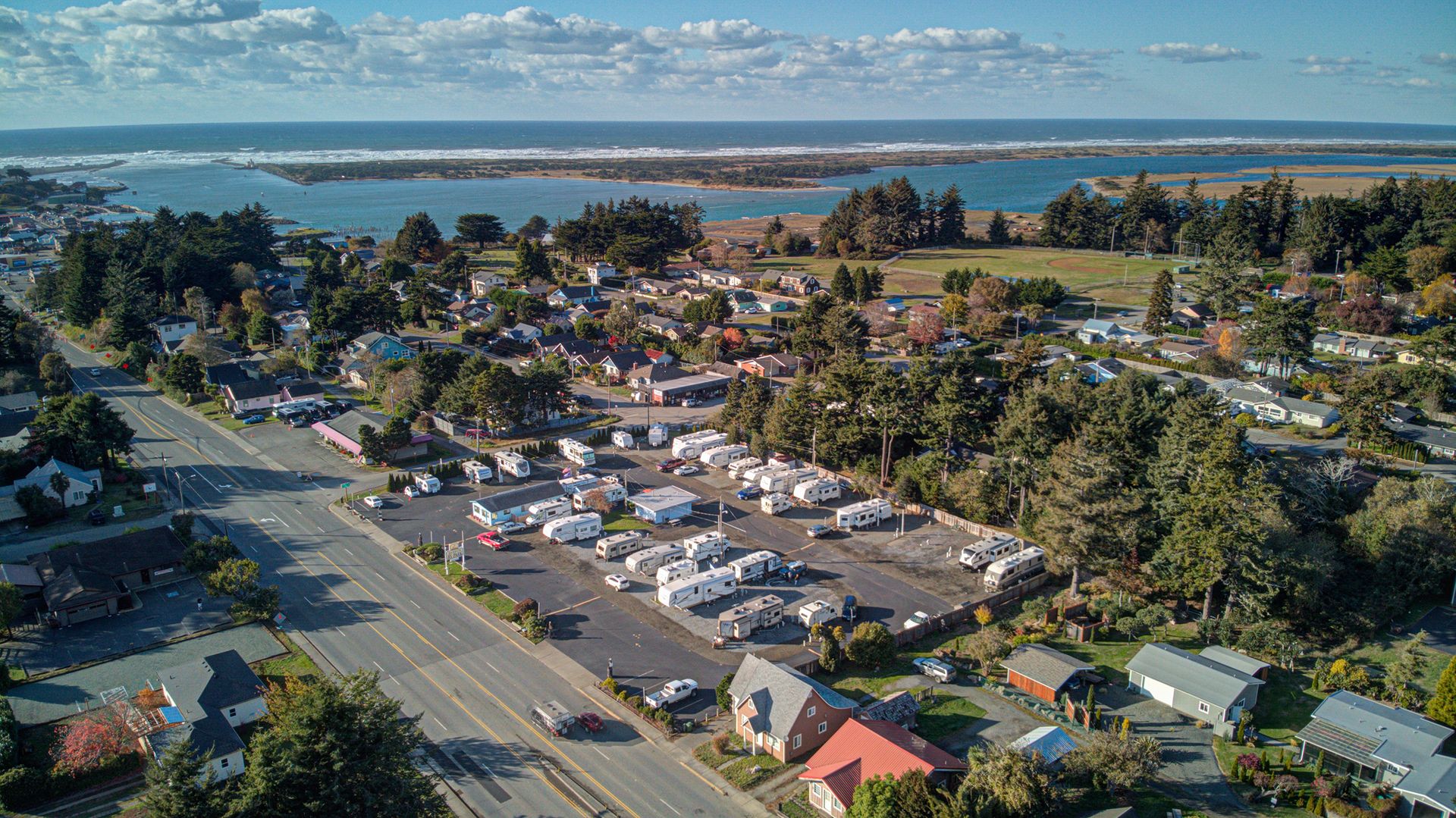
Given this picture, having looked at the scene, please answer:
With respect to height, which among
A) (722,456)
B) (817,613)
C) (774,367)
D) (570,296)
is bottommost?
(817,613)

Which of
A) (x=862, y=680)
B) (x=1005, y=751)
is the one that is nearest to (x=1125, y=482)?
(x=862, y=680)

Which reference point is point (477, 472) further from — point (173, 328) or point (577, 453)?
point (173, 328)

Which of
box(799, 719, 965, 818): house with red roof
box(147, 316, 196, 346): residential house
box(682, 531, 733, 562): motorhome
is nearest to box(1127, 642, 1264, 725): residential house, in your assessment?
box(799, 719, 965, 818): house with red roof

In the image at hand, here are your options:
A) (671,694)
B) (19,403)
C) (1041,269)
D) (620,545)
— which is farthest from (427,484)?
(1041,269)

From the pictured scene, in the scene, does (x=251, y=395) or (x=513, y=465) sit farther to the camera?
(x=251, y=395)

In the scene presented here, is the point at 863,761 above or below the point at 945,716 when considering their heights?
above

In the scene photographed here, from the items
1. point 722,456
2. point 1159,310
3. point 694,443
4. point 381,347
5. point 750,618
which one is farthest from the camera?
point 1159,310
